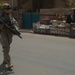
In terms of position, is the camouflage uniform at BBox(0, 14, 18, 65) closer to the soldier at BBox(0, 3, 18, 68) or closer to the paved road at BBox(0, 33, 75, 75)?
the soldier at BBox(0, 3, 18, 68)

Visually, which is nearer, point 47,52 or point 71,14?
point 47,52

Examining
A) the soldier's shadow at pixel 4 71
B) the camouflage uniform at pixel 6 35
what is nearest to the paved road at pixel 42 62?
the soldier's shadow at pixel 4 71

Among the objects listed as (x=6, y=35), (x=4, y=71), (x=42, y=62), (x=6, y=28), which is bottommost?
(x=42, y=62)

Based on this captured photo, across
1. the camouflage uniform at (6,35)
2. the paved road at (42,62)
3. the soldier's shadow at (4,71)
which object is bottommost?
the paved road at (42,62)

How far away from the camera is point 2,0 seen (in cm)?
3716

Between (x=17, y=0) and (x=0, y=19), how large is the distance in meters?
24.8

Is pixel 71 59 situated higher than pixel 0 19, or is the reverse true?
pixel 0 19

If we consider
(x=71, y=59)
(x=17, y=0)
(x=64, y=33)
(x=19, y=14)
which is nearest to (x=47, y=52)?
(x=71, y=59)

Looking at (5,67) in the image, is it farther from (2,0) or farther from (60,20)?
(2,0)

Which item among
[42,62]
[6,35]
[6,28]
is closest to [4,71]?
[6,35]

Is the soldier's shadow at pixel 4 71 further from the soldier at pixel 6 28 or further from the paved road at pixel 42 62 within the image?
the soldier at pixel 6 28

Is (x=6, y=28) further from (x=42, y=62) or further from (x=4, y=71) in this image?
(x=42, y=62)

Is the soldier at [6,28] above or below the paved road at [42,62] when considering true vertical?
above

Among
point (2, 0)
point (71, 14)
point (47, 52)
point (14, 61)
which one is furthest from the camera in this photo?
point (2, 0)
